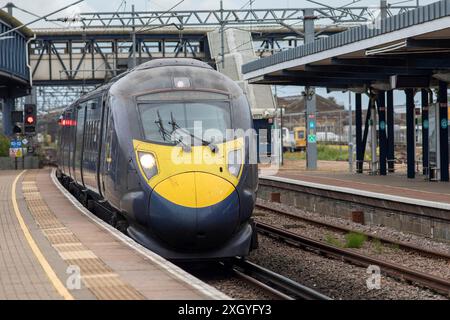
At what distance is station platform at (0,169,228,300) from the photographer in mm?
9602

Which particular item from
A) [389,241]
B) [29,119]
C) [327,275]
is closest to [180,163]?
[327,275]

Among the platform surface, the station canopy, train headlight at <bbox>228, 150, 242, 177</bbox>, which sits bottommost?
the platform surface

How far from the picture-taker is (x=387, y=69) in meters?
28.0

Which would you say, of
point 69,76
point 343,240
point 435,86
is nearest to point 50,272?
point 343,240

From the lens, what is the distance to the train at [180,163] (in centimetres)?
1261

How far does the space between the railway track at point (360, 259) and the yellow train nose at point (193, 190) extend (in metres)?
3.47

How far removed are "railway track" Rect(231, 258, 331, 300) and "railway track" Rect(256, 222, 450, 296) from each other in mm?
2248

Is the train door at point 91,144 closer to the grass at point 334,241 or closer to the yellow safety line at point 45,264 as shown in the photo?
the yellow safety line at point 45,264

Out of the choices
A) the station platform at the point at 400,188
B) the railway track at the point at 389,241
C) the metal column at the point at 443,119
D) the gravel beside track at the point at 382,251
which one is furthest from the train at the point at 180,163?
the metal column at the point at 443,119

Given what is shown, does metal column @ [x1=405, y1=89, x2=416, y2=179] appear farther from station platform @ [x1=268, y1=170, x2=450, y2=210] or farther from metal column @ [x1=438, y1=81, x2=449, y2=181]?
metal column @ [x1=438, y1=81, x2=449, y2=181]

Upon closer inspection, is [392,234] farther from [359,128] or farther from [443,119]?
[359,128]

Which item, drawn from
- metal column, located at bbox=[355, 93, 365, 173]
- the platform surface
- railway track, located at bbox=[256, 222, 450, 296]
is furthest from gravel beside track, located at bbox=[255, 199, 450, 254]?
metal column, located at bbox=[355, 93, 365, 173]

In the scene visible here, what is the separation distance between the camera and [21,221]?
1761 centimetres

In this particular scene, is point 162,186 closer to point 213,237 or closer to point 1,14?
point 213,237
